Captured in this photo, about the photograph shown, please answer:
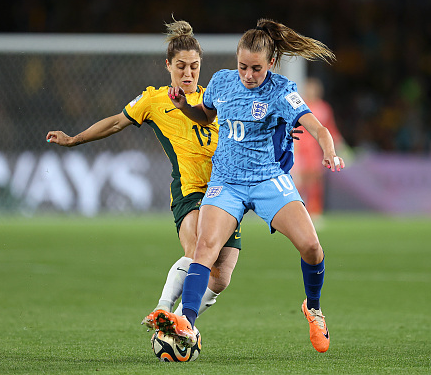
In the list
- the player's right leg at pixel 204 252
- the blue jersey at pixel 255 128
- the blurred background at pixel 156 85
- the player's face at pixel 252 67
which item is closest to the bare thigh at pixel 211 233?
the player's right leg at pixel 204 252

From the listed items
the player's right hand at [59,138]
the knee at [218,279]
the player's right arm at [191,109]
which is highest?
the player's right arm at [191,109]

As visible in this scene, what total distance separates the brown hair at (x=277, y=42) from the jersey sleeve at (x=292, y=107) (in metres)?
0.26

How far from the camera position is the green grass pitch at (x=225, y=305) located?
4.64 meters

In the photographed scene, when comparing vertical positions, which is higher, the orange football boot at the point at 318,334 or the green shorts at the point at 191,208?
the green shorts at the point at 191,208

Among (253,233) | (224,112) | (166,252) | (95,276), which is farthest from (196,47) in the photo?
(253,233)

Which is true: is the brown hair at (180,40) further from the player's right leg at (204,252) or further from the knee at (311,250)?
the knee at (311,250)

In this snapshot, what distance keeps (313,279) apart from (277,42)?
55.7 inches

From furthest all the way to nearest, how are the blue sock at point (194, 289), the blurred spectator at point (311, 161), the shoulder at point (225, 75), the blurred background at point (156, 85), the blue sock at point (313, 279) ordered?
the blurred spectator at point (311, 161), the blurred background at point (156, 85), the shoulder at point (225, 75), the blue sock at point (313, 279), the blue sock at point (194, 289)

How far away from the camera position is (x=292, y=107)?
492cm

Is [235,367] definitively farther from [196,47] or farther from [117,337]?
[196,47]

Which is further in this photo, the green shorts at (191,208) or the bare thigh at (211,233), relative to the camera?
the green shorts at (191,208)

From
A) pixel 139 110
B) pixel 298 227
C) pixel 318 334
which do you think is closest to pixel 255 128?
pixel 298 227

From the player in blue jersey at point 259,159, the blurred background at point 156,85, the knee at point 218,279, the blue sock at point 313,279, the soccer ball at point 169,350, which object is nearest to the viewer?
the soccer ball at point 169,350

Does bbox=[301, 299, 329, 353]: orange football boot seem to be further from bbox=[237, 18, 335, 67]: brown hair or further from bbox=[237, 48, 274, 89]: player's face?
bbox=[237, 18, 335, 67]: brown hair
